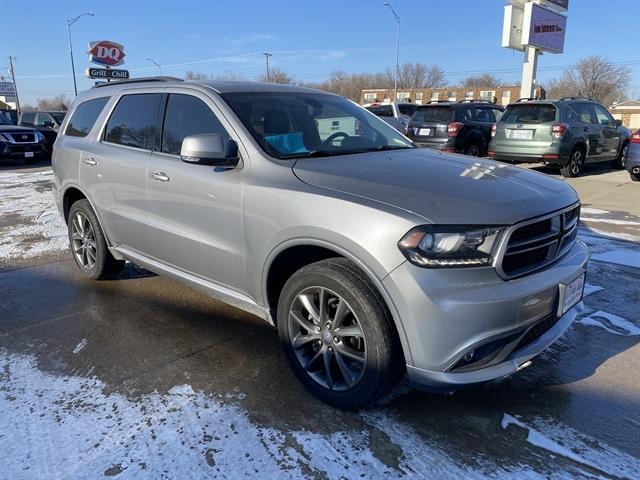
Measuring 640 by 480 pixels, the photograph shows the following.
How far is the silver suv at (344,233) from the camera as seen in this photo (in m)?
2.37

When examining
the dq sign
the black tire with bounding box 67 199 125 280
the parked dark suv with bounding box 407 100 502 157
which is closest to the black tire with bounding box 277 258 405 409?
the black tire with bounding box 67 199 125 280

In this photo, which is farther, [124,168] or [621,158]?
[621,158]

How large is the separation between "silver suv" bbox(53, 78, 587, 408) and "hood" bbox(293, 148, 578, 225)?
0.01 metres

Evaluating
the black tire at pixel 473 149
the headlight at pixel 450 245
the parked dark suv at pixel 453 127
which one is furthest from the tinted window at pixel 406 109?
the headlight at pixel 450 245

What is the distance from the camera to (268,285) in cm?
307

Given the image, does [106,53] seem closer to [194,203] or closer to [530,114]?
[530,114]

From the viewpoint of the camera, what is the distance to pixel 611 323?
3.89 m

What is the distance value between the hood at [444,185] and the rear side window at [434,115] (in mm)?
10060

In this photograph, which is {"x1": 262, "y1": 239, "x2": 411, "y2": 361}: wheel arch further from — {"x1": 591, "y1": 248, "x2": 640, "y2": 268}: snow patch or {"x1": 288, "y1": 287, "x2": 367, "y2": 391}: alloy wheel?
{"x1": 591, "y1": 248, "x2": 640, "y2": 268}: snow patch

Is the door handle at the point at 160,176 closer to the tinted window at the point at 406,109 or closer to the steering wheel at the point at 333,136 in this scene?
the steering wheel at the point at 333,136

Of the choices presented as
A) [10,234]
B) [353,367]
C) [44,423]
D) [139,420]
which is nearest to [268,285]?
[353,367]

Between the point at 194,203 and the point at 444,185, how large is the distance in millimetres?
1645

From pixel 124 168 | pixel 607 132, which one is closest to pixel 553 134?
pixel 607 132

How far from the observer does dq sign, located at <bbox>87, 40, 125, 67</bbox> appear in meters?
29.8
